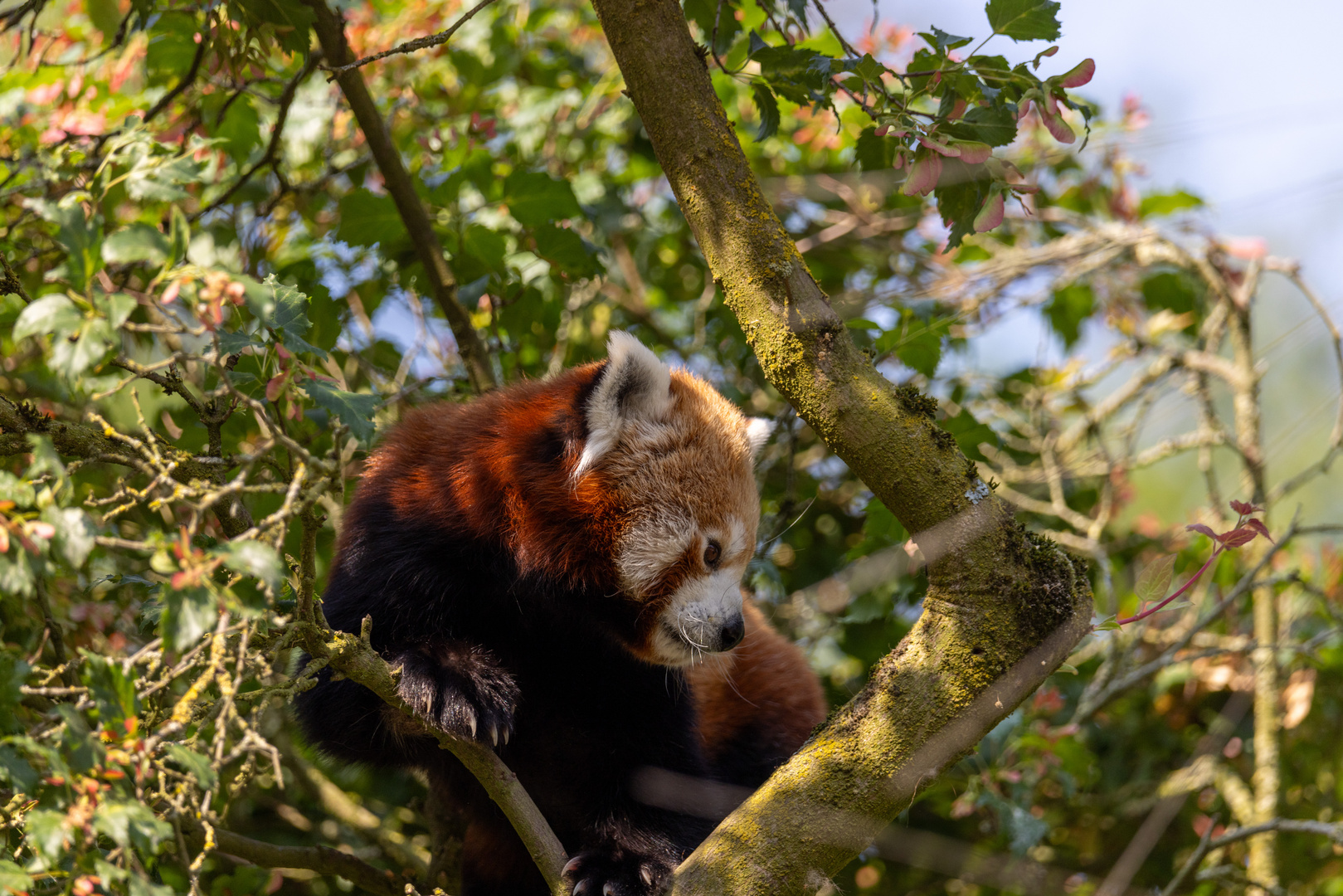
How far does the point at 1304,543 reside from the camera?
4.64m

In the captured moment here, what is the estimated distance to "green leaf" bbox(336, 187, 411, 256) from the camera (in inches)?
117

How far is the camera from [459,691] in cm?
196

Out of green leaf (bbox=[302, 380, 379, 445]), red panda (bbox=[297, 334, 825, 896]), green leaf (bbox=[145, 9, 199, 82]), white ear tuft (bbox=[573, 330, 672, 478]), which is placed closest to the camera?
green leaf (bbox=[302, 380, 379, 445])

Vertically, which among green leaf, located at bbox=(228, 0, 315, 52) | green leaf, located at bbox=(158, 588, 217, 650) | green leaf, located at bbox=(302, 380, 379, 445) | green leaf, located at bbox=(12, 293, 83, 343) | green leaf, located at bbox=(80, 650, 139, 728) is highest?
green leaf, located at bbox=(228, 0, 315, 52)

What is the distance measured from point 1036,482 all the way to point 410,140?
9.17 ft

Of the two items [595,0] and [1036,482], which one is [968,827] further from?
[595,0]

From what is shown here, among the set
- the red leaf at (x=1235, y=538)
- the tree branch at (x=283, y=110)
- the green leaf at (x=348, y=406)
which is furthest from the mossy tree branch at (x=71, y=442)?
the red leaf at (x=1235, y=538)

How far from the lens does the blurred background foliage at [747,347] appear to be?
7.97 ft

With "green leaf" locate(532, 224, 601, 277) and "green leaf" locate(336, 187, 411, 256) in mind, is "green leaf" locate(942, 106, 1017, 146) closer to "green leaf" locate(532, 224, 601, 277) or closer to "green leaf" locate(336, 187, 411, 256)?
"green leaf" locate(532, 224, 601, 277)

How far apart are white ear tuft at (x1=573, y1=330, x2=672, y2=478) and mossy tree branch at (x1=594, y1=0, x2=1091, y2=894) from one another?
422 millimetres

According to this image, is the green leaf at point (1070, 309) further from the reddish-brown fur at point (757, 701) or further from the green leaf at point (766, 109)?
the green leaf at point (766, 109)

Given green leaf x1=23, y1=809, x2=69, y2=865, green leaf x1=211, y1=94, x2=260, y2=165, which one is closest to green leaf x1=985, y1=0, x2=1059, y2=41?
green leaf x1=23, y1=809, x2=69, y2=865

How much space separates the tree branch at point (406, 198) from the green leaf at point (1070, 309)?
245cm

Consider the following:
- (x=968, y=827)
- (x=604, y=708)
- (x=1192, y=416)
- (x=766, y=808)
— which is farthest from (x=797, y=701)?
(x=1192, y=416)
